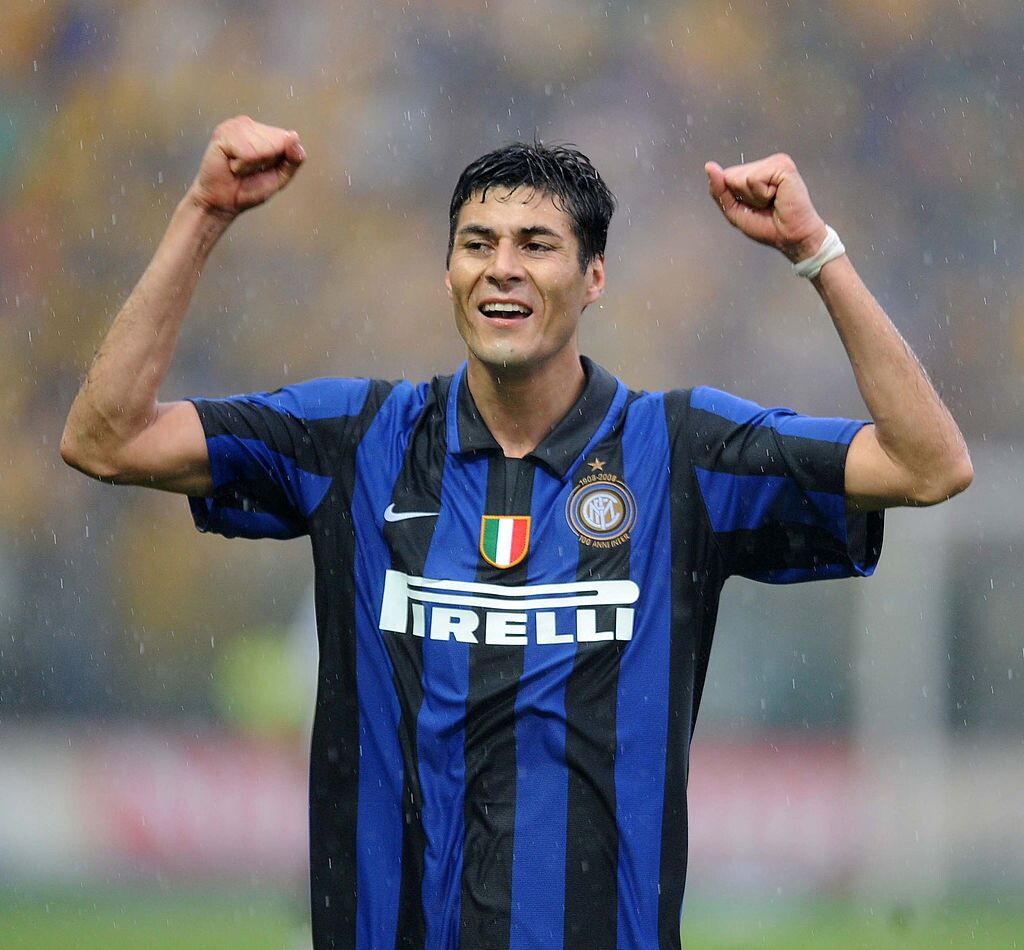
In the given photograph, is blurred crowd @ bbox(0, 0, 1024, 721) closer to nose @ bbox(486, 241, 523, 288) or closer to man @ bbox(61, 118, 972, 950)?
man @ bbox(61, 118, 972, 950)

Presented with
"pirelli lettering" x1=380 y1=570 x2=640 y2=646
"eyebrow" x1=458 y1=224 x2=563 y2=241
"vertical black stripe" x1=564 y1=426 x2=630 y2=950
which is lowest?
"vertical black stripe" x1=564 y1=426 x2=630 y2=950

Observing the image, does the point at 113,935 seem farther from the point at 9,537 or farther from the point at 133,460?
the point at 133,460

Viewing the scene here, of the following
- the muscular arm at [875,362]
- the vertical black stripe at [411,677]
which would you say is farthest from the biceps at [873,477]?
the vertical black stripe at [411,677]

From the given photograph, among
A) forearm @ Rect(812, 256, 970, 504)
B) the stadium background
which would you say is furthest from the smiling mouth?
the stadium background

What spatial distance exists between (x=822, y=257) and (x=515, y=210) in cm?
57

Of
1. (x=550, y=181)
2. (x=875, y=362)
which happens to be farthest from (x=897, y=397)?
(x=550, y=181)

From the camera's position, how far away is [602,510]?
2.75m

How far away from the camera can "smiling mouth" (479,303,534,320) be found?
9.09 feet

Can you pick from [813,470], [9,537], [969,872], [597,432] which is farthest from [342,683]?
[9,537]

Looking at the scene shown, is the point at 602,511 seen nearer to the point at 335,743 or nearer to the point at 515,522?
the point at 515,522

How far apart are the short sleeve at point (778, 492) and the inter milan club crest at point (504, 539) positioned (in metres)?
0.31

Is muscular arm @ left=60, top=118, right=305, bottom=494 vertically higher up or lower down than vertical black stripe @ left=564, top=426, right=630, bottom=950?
higher up

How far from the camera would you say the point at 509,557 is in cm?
271

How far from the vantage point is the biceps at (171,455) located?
2736 mm
